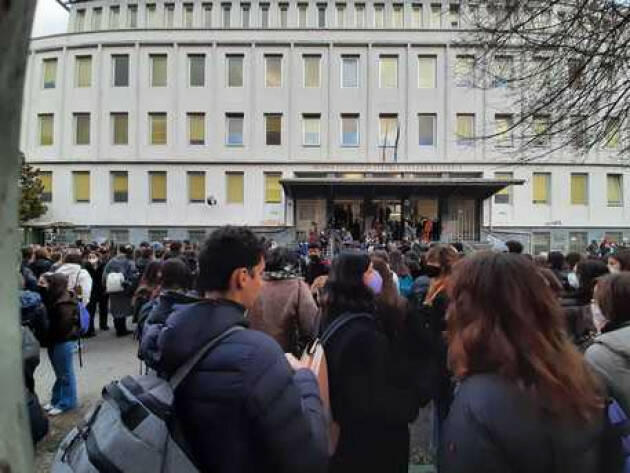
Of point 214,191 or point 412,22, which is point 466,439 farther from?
point 412,22

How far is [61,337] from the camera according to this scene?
6.34 m

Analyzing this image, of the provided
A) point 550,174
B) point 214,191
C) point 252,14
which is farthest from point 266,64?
point 550,174

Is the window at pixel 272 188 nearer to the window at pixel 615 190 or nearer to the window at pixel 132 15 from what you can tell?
the window at pixel 132 15

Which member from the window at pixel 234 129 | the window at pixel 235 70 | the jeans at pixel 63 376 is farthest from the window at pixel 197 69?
the jeans at pixel 63 376

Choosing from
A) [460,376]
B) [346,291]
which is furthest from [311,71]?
[460,376]

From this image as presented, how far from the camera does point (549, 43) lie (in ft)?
29.1

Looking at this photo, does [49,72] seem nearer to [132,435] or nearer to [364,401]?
[364,401]

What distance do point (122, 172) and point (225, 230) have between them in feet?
121

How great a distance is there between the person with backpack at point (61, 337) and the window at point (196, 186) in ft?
99.8

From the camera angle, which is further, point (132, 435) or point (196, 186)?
point (196, 186)

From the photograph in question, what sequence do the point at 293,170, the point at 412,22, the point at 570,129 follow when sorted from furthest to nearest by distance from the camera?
the point at 412,22
the point at 293,170
the point at 570,129

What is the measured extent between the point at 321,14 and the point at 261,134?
11.8m

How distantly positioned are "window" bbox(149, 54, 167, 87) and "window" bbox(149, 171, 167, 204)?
20.2 ft

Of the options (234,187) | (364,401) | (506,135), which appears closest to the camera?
(364,401)
